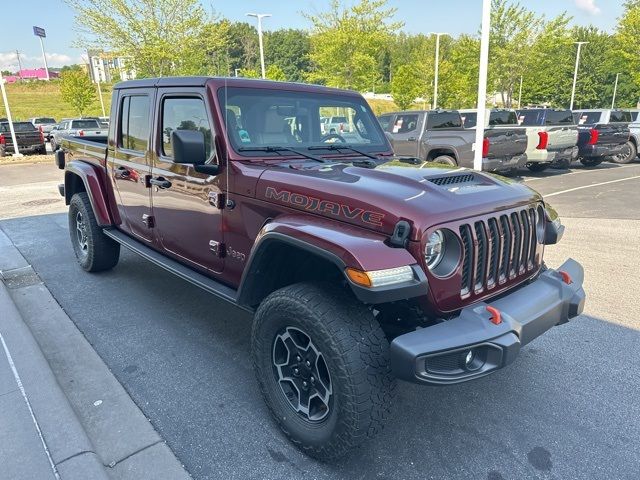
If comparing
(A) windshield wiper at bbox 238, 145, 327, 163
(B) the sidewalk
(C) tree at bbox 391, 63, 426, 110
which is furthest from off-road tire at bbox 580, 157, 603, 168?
(C) tree at bbox 391, 63, 426, 110

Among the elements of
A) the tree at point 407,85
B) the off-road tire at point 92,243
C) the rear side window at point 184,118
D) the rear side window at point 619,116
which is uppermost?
the tree at point 407,85

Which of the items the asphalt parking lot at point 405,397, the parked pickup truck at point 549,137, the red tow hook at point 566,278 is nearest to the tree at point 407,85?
the parked pickup truck at point 549,137

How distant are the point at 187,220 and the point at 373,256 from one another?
6.03 ft

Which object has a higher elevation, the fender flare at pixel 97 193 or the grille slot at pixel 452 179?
the grille slot at pixel 452 179

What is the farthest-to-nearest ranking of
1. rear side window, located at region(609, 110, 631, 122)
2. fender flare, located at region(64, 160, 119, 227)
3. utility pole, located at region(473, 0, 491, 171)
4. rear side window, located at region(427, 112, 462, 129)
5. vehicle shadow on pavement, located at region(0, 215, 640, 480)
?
rear side window, located at region(609, 110, 631, 122) < rear side window, located at region(427, 112, 462, 129) < utility pole, located at region(473, 0, 491, 171) < fender flare, located at region(64, 160, 119, 227) < vehicle shadow on pavement, located at region(0, 215, 640, 480)

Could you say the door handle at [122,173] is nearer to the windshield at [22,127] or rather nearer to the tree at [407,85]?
the windshield at [22,127]

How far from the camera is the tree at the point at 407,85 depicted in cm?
3722

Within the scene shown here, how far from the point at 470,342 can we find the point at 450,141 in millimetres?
9313

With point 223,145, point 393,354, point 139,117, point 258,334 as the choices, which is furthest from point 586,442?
point 139,117

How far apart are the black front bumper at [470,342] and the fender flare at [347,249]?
0.21 meters

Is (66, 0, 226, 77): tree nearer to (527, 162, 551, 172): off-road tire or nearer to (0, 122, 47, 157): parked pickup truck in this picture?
(0, 122, 47, 157): parked pickup truck

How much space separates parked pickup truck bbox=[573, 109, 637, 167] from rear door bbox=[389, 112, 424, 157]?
6.02 meters

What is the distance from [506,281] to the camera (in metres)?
2.58

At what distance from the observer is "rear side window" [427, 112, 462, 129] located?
1115cm
